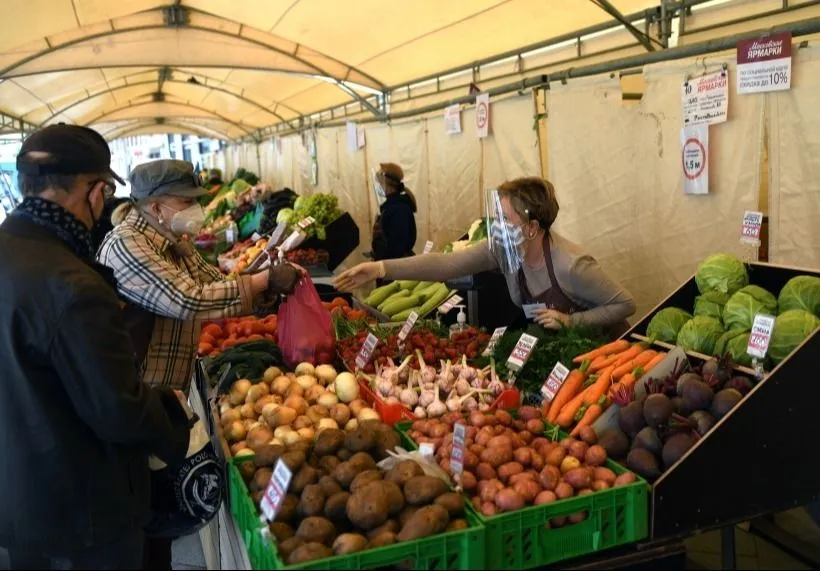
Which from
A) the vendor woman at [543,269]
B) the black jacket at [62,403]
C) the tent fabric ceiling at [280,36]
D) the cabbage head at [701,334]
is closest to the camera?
the black jacket at [62,403]

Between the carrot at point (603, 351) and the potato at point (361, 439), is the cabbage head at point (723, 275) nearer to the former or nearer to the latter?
the carrot at point (603, 351)

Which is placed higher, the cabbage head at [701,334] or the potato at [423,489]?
the cabbage head at [701,334]

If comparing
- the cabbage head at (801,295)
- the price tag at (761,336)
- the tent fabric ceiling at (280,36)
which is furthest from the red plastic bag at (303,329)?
the tent fabric ceiling at (280,36)

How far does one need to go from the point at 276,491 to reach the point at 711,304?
197 centimetres

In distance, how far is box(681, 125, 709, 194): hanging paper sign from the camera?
12.6ft

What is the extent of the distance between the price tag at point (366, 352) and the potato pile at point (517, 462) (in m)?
0.68

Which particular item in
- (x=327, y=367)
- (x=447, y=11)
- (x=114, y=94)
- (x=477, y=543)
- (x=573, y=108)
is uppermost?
(x=114, y=94)

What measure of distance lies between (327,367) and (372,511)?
1.29 m

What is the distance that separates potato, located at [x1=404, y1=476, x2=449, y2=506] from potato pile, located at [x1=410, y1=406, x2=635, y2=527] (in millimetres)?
120

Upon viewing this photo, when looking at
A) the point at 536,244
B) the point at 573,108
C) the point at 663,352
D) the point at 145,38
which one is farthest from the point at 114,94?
the point at 663,352

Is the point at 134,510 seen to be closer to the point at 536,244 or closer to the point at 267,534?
the point at 267,534

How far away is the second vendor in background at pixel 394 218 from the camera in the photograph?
6.25 meters

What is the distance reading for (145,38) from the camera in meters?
7.53

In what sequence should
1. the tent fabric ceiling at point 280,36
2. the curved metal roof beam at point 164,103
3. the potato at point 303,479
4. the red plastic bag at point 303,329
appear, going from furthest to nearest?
the curved metal roof beam at point 164,103, the tent fabric ceiling at point 280,36, the red plastic bag at point 303,329, the potato at point 303,479
